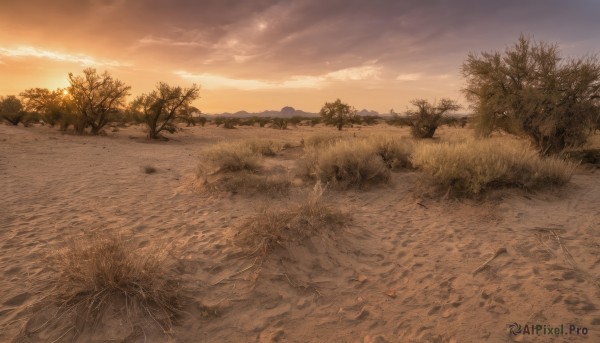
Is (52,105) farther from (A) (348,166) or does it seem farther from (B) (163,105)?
(A) (348,166)

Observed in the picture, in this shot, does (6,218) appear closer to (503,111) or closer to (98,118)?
(503,111)

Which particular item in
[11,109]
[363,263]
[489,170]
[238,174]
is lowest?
[363,263]

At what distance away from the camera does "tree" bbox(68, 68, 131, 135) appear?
69.7 ft

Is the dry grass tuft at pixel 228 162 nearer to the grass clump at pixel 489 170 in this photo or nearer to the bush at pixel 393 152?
the bush at pixel 393 152

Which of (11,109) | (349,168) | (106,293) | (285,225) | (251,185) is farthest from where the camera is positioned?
(11,109)

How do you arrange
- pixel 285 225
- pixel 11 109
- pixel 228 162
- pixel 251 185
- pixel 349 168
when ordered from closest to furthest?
pixel 285 225, pixel 251 185, pixel 349 168, pixel 228 162, pixel 11 109

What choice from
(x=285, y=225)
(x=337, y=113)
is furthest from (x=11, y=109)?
(x=285, y=225)

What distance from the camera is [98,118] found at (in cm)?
2258

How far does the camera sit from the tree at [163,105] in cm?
2106

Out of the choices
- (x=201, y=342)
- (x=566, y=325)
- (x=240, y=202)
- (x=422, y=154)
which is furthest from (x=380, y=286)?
(x=422, y=154)

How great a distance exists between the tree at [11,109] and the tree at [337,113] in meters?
24.3

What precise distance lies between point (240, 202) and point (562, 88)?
34.2 feet

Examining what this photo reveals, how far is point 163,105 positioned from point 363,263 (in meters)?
20.1

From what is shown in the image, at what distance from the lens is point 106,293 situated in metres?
3.11
